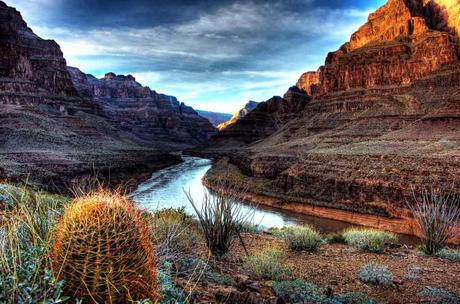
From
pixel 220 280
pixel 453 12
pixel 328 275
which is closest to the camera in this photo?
pixel 220 280

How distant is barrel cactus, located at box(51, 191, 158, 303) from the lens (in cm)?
373

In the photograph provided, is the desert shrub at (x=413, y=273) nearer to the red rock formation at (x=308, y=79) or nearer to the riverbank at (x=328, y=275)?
the riverbank at (x=328, y=275)

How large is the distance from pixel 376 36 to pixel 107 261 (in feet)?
333

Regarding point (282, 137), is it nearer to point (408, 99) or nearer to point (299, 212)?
point (408, 99)

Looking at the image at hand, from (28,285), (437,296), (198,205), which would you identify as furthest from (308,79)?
(28,285)

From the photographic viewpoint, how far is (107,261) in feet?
12.4

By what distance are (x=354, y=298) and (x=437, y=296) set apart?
1.88m

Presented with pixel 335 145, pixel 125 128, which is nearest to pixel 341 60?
pixel 335 145

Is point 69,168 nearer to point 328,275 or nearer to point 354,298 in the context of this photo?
point 328,275

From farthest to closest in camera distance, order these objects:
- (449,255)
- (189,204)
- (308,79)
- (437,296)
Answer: (308,79), (189,204), (449,255), (437,296)

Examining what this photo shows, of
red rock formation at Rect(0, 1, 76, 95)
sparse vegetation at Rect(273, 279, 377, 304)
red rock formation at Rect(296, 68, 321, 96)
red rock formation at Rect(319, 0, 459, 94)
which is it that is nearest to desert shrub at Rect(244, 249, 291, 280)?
sparse vegetation at Rect(273, 279, 377, 304)

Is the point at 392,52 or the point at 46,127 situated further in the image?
the point at 392,52

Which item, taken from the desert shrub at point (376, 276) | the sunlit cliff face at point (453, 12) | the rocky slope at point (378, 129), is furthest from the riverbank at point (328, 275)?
the sunlit cliff face at point (453, 12)

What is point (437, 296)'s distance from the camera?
803 cm
